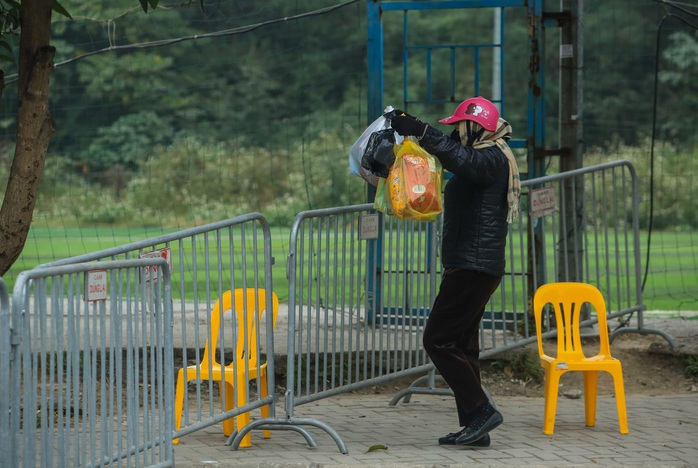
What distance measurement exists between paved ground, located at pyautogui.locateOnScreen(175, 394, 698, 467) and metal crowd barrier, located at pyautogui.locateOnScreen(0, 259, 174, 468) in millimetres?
854

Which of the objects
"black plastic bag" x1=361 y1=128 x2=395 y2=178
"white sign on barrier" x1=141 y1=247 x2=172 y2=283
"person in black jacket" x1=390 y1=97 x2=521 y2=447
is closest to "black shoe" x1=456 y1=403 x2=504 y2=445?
"person in black jacket" x1=390 y1=97 x2=521 y2=447

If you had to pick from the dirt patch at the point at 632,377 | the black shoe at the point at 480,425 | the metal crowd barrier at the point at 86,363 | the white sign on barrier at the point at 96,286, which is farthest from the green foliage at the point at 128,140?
the white sign on barrier at the point at 96,286

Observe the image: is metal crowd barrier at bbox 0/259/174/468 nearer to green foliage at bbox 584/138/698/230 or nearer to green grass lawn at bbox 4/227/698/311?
green grass lawn at bbox 4/227/698/311

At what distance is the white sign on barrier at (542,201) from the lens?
341 inches

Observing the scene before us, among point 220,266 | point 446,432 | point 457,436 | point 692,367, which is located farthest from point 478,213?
point 692,367

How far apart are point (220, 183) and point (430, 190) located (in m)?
7.74

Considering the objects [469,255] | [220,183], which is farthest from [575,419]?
[220,183]

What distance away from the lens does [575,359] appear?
7.54 m

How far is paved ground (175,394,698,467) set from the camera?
6.87 metres

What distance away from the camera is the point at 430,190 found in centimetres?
691

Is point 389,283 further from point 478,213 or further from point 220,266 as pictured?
point 478,213

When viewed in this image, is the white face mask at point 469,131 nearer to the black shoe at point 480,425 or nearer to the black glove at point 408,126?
the black glove at point 408,126

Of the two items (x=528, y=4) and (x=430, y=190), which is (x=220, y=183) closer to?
(x=528, y=4)

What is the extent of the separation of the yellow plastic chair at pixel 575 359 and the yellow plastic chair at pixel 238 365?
1.61m
